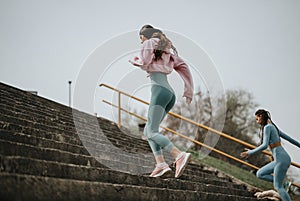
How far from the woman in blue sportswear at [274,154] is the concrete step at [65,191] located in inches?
80.6

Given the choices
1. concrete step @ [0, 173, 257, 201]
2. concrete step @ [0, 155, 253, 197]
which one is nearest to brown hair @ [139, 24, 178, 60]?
concrete step @ [0, 155, 253, 197]

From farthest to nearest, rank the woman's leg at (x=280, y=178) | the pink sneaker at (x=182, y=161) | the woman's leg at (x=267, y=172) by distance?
the woman's leg at (x=267, y=172) → the woman's leg at (x=280, y=178) → the pink sneaker at (x=182, y=161)

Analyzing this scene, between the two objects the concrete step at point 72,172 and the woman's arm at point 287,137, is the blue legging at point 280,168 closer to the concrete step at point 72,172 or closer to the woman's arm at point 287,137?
the woman's arm at point 287,137

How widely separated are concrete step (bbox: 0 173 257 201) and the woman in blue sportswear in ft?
6.72

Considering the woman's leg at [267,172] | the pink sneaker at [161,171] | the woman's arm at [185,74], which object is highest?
the woman's arm at [185,74]

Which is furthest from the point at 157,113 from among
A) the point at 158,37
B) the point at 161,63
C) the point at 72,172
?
the point at 72,172

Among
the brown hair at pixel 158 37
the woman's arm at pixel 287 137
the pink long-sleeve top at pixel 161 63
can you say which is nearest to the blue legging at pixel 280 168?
the woman's arm at pixel 287 137

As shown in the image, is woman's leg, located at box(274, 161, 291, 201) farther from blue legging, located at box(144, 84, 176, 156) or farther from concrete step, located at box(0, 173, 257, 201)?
concrete step, located at box(0, 173, 257, 201)

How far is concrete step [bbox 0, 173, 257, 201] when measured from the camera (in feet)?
6.81

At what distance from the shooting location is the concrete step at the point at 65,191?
81.7 inches

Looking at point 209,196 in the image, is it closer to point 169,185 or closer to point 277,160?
point 169,185

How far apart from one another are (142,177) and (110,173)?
0.47 m

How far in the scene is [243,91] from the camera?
30.1 metres

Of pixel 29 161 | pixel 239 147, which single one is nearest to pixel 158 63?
pixel 29 161
